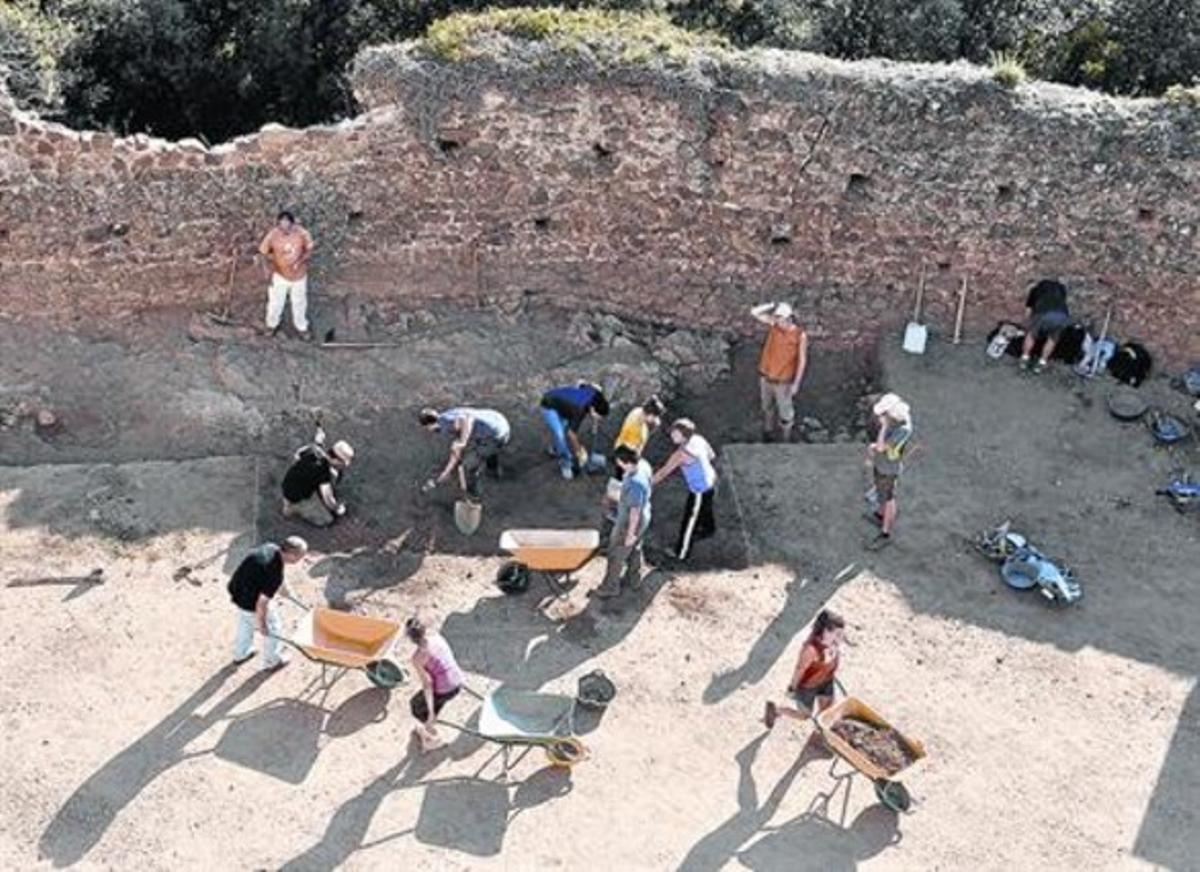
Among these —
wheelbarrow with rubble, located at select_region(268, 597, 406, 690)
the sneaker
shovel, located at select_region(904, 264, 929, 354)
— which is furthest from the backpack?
wheelbarrow with rubble, located at select_region(268, 597, 406, 690)

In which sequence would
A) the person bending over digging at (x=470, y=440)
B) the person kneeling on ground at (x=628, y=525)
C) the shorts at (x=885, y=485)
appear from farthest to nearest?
the person bending over digging at (x=470, y=440), the shorts at (x=885, y=485), the person kneeling on ground at (x=628, y=525)

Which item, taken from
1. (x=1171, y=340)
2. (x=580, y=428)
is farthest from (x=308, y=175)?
(x=1171, y=340)

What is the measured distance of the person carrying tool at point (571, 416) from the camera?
1722 centimetres

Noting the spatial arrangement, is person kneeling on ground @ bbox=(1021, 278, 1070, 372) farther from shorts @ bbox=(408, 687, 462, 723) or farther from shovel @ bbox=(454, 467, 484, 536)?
shorts @ bbox=(408, 687, 462, 723)

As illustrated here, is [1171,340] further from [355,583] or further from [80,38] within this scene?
[80,38]

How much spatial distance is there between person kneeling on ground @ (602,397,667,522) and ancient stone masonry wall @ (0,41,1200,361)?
246cm

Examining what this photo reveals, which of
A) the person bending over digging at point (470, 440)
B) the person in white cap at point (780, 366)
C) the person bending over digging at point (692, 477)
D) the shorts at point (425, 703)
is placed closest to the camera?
the shorts at point (425, 703)

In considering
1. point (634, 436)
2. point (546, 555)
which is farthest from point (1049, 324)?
point (546, 555)

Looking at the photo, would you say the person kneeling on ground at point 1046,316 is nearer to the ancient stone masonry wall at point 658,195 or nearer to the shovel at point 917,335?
the ancient stone masonry wall at point 658,195

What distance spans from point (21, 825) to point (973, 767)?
24.7ft

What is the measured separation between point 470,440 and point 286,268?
8.76 ft

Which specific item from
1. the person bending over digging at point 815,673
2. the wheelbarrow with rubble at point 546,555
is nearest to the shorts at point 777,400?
the wheelbarrow with rubble at point 546,555

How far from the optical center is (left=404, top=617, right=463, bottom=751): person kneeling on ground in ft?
45.3

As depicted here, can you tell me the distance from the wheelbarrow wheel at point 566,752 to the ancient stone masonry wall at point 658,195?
6.53 m
